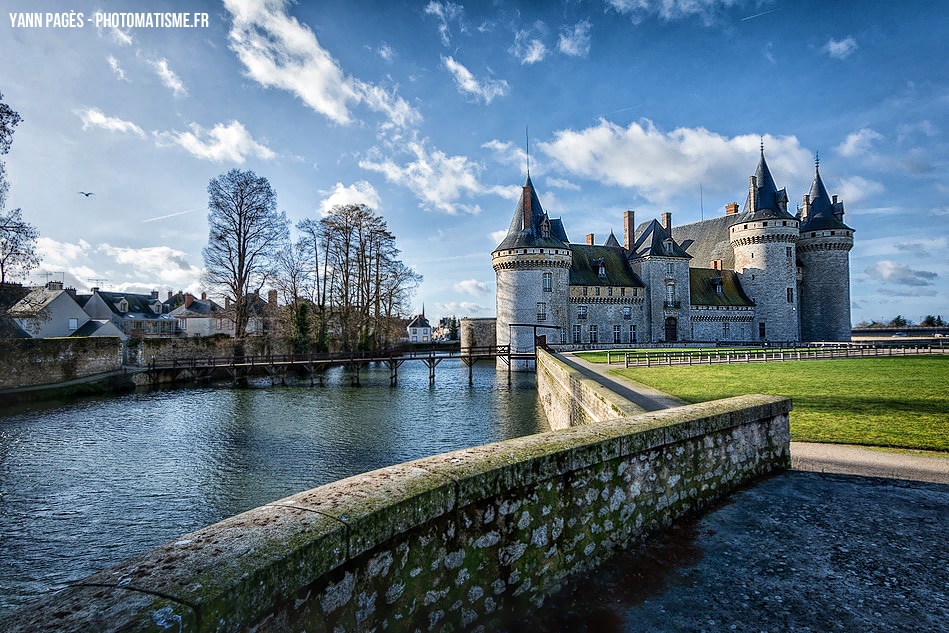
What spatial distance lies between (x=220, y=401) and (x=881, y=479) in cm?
2366

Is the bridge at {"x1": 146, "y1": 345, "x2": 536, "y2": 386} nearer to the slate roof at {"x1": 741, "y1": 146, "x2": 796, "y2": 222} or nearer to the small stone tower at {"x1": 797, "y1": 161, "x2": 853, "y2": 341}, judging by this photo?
the slate roof at {"x1": 741, "y1": 146, "x2": 796, "y2": 222}

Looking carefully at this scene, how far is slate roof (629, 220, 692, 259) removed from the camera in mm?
41625

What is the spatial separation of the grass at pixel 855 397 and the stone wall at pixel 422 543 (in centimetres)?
533

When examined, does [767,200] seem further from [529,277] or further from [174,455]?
[174,455]

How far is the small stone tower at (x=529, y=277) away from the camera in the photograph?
38219 millimetres

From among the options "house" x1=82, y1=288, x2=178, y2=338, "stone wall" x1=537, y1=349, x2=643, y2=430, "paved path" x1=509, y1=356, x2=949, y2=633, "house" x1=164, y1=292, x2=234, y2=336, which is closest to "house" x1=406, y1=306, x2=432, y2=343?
"house" x1=164, y1=292, x2=234, y2=336

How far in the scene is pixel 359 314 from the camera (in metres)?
36.8

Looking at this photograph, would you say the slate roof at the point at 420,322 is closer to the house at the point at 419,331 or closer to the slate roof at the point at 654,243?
the house at the point at 419,331

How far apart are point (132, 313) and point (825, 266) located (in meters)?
66.8

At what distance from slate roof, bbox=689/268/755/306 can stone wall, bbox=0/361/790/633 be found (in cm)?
4241

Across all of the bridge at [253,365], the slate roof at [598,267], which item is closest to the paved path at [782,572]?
the bridge at [253,365]

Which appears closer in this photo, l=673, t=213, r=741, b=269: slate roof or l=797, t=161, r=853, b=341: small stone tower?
l=797, t=161, r=853, b=341: small stone tower

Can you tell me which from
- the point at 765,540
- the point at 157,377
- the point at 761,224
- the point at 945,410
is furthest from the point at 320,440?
the point at 761,224

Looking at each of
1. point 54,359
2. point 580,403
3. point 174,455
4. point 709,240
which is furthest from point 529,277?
point 54,359
